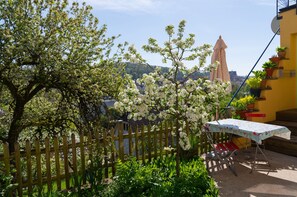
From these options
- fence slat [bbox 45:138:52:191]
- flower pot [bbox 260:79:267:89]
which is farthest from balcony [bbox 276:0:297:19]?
fence slat [bbox 45:138:52:191]

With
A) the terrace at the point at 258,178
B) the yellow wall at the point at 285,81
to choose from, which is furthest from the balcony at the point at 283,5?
the terrace at the point at 258,178

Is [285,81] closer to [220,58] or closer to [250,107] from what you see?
[250,107]

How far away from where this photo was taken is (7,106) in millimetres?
7316

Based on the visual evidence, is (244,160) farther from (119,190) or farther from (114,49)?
(114,49)

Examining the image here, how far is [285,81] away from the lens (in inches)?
337

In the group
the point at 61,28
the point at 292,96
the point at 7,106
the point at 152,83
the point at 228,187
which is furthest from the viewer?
the point at 292,96

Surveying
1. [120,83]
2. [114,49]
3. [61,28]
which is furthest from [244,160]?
[61,28]

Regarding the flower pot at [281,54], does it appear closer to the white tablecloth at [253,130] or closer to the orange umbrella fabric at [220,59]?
the orange umbrella fabric at [220,59]

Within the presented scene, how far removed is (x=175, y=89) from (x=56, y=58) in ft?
8.54

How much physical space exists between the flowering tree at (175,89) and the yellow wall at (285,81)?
445cm

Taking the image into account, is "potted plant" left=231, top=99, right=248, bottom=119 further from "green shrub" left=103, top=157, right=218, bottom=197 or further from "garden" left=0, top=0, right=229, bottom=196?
"green shrub" left=103, top=157, right=218, bottom=197

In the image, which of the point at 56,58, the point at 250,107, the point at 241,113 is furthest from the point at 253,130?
the point at 56,58

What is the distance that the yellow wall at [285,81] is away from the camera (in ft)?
26.5

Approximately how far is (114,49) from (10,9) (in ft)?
7.63
